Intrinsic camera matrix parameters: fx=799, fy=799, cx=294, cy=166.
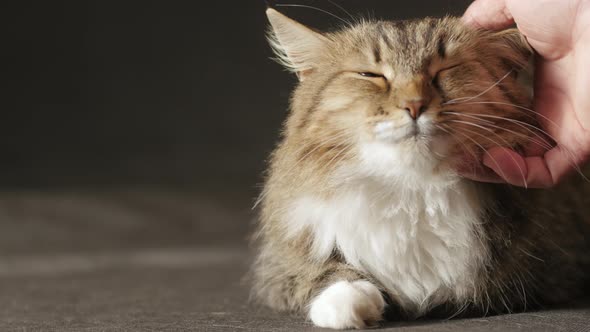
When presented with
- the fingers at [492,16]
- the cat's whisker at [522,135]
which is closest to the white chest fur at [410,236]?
the cat's whisker at [522,135]

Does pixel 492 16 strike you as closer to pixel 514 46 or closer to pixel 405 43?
pixel 514 46

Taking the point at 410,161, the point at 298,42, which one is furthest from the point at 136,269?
the point at 410,161

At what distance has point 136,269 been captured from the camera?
9.85 ft

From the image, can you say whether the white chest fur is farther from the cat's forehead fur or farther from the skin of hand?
the cat's forehead fur

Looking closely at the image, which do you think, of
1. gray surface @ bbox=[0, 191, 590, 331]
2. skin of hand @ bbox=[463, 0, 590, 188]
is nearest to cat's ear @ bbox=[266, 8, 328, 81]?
skin of hand @ bbox=[463, 0, 590, 188]

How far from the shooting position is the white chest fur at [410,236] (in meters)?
1.59

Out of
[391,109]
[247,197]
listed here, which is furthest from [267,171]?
[247,197]

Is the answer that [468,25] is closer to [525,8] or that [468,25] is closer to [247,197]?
[525,8]

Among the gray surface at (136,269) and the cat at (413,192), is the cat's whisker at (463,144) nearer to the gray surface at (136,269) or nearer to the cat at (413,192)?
the cat at (413,192)

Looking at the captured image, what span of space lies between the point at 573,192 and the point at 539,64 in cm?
31

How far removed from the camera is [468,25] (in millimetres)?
1745

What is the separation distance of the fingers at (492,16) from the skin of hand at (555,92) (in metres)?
0.01

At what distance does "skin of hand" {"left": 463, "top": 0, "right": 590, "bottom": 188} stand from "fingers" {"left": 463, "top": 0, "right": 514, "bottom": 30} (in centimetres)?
1

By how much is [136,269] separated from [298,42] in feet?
4.82
